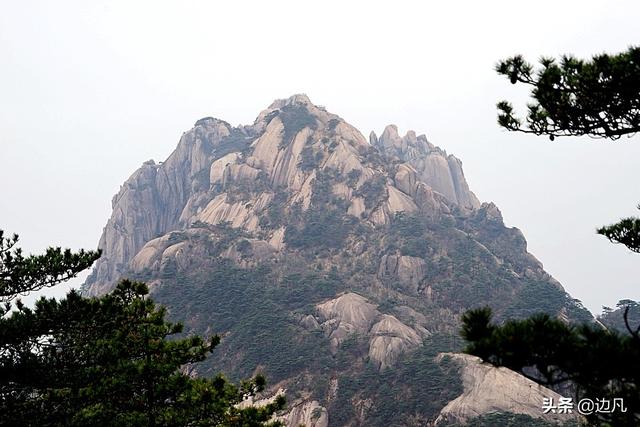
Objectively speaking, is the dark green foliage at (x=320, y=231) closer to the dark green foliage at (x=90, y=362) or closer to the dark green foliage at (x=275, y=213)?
the dark green foliage at (x=275, y=213)

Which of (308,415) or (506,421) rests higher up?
(506,421)

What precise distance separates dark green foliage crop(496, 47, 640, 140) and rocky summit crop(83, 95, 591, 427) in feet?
113

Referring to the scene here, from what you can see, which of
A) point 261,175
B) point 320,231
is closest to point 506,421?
point 320,231

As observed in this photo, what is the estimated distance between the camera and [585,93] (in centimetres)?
679

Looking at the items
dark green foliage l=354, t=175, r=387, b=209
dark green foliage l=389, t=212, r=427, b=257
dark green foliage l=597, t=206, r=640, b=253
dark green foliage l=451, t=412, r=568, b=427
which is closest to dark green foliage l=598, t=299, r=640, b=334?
dark green foliage l=389, t=212, r=427, b=257

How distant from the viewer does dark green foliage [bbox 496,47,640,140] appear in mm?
6441

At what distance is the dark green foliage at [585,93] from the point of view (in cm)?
644

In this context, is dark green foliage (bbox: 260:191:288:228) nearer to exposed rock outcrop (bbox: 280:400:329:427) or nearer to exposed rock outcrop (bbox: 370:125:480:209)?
exposed rock outcrop (bbox: 370:125:480:209)

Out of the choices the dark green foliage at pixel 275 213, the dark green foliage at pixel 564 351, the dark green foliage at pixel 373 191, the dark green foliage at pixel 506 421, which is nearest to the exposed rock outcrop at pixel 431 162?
the dark green foliage at pixel 373 191

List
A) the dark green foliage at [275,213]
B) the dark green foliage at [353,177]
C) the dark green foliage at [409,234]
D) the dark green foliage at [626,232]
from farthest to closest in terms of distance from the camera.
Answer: the dark green foliage at [353,177] → the dark green foliage at [275,213] → the dark green foliage at [409,234] → the dark green foliage at [626,232]

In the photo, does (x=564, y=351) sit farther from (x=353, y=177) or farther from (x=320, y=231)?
(x=353, y=177)

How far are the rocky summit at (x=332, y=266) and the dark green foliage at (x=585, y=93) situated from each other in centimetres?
3457

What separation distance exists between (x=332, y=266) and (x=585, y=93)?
6544 centimetres

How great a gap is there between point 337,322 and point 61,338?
45.0 m
